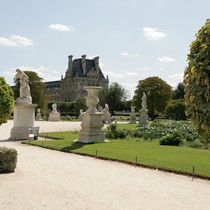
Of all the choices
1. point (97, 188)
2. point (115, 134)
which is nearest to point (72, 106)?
point (115, 134)

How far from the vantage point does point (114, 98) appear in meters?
84.6

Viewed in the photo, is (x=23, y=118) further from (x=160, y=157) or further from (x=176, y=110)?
(x=176, y=110)

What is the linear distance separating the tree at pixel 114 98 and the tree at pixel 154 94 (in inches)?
902

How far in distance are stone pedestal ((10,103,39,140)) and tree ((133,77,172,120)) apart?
39.4 m

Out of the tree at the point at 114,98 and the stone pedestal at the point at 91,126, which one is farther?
the tree at the point at 114,98

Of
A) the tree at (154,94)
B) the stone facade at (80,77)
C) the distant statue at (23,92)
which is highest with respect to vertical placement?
the stone facade at (80,77)

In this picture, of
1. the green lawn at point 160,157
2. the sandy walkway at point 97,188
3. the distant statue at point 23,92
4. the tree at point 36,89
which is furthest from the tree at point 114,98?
the sandy walkway at point 97,188

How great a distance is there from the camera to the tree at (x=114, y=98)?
84562 millimetres

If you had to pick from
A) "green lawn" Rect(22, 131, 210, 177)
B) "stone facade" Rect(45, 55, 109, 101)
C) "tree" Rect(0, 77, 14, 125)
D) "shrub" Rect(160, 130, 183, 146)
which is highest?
"stone facade" Rect(45, 55, 109, 101)

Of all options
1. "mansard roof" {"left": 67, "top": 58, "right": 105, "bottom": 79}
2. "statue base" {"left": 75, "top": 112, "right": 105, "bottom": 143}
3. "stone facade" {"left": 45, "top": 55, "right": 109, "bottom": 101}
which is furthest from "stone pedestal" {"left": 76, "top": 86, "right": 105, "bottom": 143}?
"mansard roof" {"left": 67, "top": 58, "right": 105, "bottom": 79}

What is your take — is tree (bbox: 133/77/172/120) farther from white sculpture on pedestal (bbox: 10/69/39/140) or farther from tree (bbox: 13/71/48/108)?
white sculpture on pedestal (bbox: 10/69/39/140)

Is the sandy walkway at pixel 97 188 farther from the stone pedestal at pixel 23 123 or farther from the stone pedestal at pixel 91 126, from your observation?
the stone pedestal at pixel 23 123

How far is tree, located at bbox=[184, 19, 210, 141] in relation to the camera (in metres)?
4.81

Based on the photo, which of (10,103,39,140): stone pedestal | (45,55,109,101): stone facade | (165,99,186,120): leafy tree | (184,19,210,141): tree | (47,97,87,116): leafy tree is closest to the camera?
(184,19,210,141): tree
